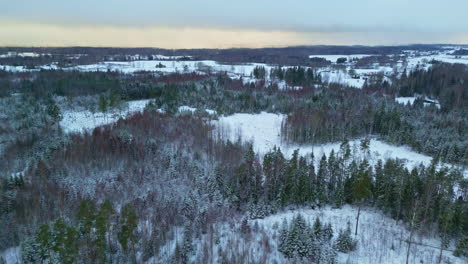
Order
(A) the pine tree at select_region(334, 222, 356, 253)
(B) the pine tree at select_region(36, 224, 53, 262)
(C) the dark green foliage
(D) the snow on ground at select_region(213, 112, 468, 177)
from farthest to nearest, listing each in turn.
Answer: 1. (D) the snow on ground at select_region(213, 112, 468, 177)
2. (A) the pine tree at select_region(334, 222, 356, 253)
3. (C) the dark green foliage
4. (B) the pine tree at select_region(36, 224, 53, 262)

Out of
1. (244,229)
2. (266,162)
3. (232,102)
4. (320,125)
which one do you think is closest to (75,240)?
(244,229)

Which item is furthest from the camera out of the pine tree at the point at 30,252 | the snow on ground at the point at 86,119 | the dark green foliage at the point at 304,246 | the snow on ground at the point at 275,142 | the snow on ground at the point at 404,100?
the snow on ground at the point at 404,100

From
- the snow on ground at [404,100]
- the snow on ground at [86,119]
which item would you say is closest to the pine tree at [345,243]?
the snow on ground at [86,119]

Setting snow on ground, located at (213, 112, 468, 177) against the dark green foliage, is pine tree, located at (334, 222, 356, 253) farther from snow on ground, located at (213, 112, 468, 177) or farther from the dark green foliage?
snow on ground, located at (213, 112, 468, 177)

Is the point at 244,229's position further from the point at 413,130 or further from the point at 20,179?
the point at 413,130

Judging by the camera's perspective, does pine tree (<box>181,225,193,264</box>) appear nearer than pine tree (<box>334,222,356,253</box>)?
Yes

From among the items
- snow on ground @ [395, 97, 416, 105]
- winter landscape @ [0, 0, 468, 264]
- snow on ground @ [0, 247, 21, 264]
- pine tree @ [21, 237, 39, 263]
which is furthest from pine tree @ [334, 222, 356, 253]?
snow on ground @ [395, 97, 416, 105]

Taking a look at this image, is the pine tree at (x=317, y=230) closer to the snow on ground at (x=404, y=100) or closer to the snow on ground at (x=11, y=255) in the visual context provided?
the snow on ground at (x=11, y=255)
